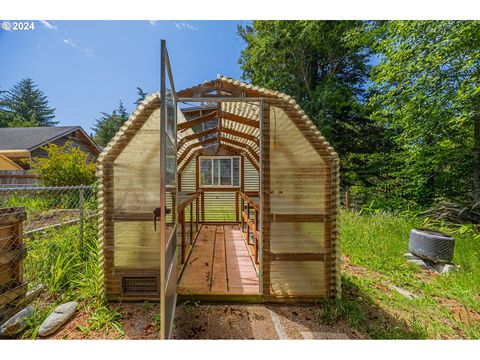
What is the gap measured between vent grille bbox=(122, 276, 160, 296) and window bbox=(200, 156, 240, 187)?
4.08m

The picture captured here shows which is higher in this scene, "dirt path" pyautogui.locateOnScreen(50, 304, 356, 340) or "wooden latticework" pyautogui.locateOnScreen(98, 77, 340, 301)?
"wooden latticework" pyautogui.locateOnScreen(98, 77, 340, 301)

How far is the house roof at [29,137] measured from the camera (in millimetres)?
10395

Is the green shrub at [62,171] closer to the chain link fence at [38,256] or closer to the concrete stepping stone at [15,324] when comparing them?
the chain link fence at [38,256]

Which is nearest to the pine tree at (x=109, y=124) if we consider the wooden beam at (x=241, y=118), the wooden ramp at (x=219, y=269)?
the wooden ramp at (x=219, y=269)

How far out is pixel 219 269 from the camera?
325 cm

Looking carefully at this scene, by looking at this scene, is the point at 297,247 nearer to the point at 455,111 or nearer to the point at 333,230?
the point at 333,230

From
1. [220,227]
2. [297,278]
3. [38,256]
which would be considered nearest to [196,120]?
[297,278]

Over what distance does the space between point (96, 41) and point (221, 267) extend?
5459 mm

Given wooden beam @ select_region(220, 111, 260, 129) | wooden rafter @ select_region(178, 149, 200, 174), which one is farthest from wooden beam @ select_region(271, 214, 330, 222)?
wooden rafter @ select_region(178, 149, 200, 174)

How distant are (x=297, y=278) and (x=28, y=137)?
1693 cm


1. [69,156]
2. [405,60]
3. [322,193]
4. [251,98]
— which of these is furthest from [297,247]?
[69,156]

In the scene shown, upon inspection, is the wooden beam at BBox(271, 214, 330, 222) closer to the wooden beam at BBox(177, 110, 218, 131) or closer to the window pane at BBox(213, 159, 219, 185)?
the wooden beam at BBox(177, 110, 218, 131)

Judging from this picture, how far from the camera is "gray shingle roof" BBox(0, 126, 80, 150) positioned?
1044 centimetres

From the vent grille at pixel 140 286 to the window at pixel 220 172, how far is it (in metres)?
4.08
